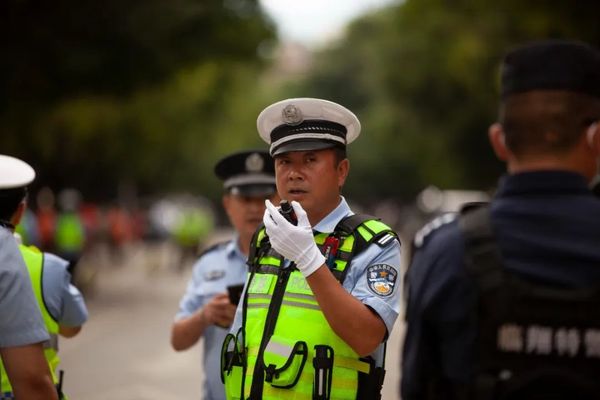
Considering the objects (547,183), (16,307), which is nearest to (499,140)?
(547,183)

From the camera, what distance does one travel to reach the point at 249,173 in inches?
200

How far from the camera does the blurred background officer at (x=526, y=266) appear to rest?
2404 millimetres

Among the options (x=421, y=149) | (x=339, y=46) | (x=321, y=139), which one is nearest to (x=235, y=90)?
(x=421, y=149)

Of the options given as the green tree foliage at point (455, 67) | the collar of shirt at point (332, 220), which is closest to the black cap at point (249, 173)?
the collar of shirt at point (332, 220)

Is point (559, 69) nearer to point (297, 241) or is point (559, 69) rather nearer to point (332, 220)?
point (297, 241)

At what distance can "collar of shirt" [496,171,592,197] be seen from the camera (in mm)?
2506

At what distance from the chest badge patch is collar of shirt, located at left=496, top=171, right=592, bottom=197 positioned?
2.30 ft

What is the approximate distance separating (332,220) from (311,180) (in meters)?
0.16

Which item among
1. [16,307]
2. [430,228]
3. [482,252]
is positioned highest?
[430,228]

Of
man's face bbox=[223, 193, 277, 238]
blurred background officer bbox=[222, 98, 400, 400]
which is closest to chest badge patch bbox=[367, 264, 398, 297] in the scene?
blurred background officer bbox=[222, 98, 400, 400]

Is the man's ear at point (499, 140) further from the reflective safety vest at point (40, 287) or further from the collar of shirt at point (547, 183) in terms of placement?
the reflective safety vest at point (40, 287)

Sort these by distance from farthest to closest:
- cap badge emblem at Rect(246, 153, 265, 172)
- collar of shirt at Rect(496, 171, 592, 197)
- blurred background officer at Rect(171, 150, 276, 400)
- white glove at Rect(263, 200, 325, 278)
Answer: cap badge emblem at Rect(246, 153, 265, 172) → blurred background officer at Rect(171, 150, 276, 400) → white glove at Rect(263, 200, 325, 278) → collar of shirt at Rect(496, 171, 592, 197)

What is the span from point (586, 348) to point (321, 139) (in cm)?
136

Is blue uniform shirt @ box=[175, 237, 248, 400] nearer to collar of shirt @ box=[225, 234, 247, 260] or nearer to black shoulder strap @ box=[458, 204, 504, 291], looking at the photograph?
collar of shirt @ box=[225, 234, 247, 260]
